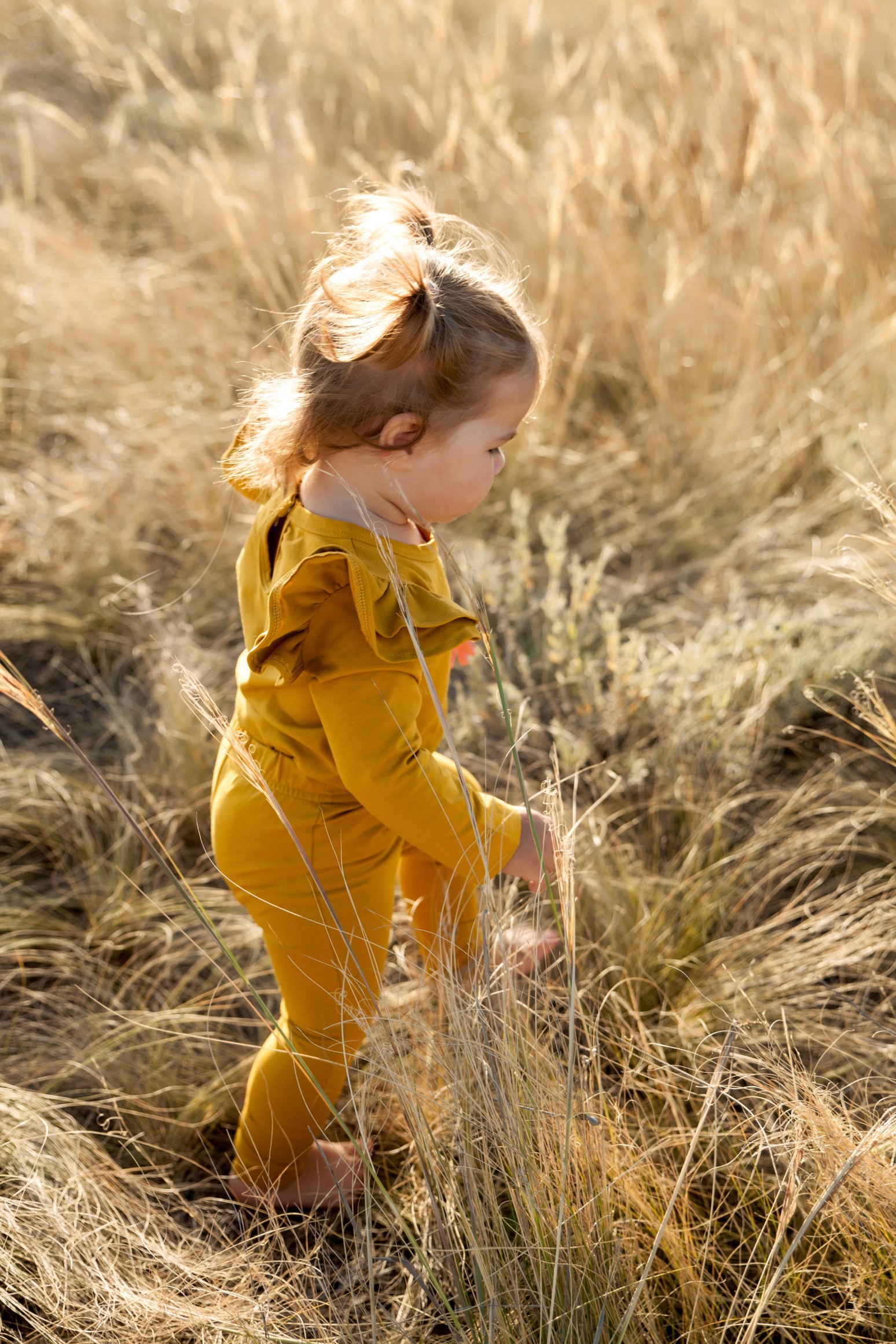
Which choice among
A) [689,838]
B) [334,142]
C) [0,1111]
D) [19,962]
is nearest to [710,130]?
[334,142]

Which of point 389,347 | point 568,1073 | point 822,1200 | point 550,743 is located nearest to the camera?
point 822,1200

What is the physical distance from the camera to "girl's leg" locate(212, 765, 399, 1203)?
1.35 metres

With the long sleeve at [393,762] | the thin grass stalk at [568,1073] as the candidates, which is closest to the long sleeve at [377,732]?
the long sleeve at [393,762]

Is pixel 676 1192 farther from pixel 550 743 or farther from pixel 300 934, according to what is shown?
pixel 550 743

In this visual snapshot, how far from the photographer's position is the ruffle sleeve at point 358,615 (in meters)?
1.17

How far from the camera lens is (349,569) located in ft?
3.89

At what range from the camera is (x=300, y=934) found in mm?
1389

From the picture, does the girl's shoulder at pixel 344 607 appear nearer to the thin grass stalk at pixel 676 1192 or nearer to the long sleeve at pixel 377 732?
the long sleeve at pixel 377 732

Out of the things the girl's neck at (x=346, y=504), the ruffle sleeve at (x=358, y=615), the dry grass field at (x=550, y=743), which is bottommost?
the dry grass field at (x=550, y=743)

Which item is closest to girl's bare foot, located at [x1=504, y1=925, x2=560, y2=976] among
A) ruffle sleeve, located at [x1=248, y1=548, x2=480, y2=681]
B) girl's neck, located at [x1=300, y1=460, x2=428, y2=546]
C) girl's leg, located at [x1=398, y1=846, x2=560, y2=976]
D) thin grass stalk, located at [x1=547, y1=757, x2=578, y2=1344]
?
girl's leg, located at [x1=398, y1=846, x2=560, y2=976]

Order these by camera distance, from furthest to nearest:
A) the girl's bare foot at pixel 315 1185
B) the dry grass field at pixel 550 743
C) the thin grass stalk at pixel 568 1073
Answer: the girl's bare foot at pixel 315 1185 < the dry grass field at pixel 550 743 < the thin grass stalk at pixel 568 1073

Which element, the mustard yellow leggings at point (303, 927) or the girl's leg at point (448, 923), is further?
the mustard yellow leggings at point (303, 927)

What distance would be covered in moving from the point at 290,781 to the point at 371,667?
0.24 m

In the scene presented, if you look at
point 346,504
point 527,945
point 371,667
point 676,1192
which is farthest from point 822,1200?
point 346,504
